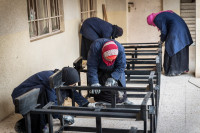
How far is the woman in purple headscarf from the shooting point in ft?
24.2

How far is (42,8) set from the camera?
21.8 ft

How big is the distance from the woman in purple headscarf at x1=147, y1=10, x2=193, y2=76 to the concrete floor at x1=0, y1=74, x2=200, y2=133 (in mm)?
861

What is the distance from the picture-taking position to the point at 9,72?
509 centimetres

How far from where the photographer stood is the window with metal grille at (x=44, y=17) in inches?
241

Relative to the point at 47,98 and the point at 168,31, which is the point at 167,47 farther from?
the point at 47,98

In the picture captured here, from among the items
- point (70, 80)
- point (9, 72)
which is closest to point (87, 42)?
point (9, 72)

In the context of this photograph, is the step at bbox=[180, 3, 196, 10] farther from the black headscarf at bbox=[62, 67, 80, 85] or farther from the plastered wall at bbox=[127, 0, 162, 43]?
the black headscarf at bbox=[62, 67, 80, 85]

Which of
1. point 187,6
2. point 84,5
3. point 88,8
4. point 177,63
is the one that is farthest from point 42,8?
point 187,6

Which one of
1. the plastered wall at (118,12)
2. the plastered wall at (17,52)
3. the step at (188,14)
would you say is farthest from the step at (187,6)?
the plastered wall at (17,52)

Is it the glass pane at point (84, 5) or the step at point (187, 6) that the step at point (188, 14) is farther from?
the glass pane at point (84, 5)

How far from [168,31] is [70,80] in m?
3.91

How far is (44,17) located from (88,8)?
3.02 metres

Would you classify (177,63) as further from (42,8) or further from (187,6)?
(187,6)

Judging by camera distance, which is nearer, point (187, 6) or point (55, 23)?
point (55, 23)
